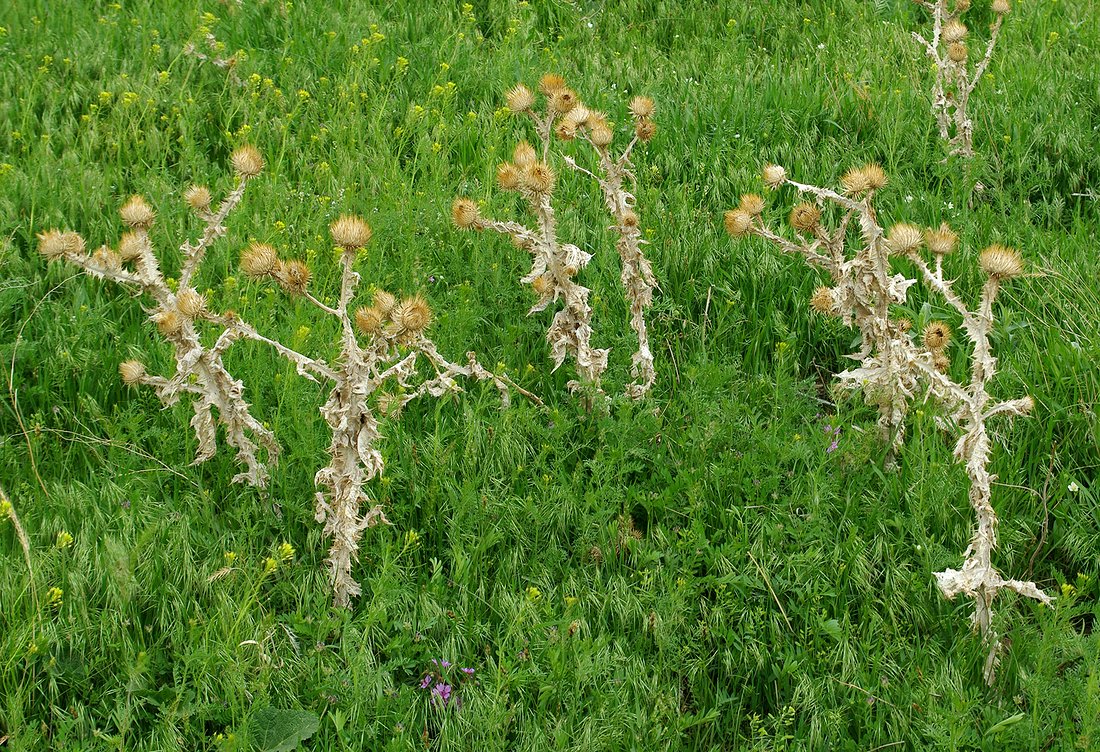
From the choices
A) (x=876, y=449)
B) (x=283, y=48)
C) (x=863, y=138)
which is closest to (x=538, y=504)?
(x=876, y=449)

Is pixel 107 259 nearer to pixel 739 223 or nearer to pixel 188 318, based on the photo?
pixel 188 318

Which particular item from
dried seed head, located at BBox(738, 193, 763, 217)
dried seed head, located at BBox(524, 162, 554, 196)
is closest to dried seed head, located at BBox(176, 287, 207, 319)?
dried seed head, located at BBox(524, 162, 554, 196)

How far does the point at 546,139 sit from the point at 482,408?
0.98 metres

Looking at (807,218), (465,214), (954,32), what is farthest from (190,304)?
(954,32)

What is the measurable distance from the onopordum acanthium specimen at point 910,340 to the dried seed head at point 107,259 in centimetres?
189

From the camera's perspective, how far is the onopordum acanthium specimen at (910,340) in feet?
8.72

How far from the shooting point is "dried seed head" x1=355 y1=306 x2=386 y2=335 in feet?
8.72

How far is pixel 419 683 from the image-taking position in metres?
2.73

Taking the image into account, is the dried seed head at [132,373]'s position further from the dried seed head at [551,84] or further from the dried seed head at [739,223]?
the dried seed head at [739,223]

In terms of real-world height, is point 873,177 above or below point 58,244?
above

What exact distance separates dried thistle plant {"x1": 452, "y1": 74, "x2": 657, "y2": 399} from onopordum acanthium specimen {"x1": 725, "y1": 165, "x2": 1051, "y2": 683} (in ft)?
1.33

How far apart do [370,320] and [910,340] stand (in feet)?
5.65

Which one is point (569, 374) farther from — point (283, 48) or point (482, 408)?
point (283, 48)

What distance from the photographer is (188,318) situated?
2.92 m
